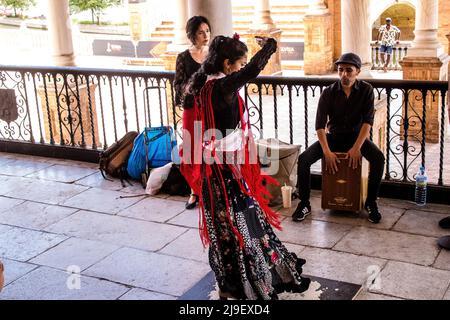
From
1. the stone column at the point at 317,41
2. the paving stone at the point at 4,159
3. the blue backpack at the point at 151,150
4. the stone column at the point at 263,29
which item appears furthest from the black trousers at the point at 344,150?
the stone column at the point at 317,41

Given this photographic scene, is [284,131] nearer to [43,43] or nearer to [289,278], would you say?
[289,278]

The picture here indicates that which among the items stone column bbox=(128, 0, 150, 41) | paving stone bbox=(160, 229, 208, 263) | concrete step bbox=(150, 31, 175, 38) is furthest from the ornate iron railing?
stone column bbox=(128, 0, 150, 41)

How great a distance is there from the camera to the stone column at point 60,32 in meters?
9.04

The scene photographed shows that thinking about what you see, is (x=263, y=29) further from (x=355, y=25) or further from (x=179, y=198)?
(x=179, y=198)

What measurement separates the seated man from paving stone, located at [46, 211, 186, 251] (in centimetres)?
114

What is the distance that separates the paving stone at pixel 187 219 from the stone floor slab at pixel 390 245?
1.32 meters

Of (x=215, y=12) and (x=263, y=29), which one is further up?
(x=215, y=12)

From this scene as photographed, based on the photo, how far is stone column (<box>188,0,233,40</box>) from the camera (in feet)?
20.5

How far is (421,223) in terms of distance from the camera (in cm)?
552

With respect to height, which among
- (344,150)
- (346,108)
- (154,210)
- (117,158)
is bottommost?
(154,210)

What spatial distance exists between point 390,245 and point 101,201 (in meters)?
2.83

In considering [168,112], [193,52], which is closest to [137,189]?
[193,52]

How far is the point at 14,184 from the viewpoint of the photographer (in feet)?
23.5
